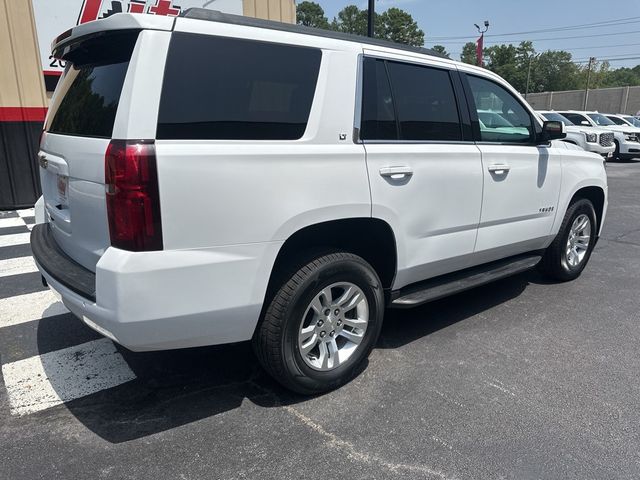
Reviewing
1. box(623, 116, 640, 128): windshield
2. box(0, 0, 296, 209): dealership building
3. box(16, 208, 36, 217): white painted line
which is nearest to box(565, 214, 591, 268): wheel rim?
box(0, 0, 296, 209): dealership building

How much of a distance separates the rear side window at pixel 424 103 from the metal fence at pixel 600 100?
1976 inches

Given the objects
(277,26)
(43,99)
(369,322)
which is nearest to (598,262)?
(369,322)

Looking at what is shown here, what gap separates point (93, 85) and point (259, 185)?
1092 millimetres

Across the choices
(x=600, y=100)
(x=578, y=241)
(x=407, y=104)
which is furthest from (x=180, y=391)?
(x=600, y=100)

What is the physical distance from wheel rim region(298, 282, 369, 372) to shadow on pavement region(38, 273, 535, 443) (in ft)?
1.00

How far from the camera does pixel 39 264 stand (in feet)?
10.0

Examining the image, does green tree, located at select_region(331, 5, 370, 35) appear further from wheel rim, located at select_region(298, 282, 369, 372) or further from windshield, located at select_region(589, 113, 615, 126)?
wheel rim, located at select_region(298, 282, 369, 372)

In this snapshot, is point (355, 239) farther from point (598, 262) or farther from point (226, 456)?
point (598, 262)

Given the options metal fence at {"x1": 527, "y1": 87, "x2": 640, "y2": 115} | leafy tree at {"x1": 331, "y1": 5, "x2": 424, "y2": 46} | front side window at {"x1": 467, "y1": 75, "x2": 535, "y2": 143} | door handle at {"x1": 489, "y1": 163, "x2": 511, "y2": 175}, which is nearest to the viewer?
door handle at {"x1": 489, "y1": 163, "x2": 511, "y2": 175}

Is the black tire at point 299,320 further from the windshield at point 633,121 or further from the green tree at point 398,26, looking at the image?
the green tree at point 398,26

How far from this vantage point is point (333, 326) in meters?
3.06

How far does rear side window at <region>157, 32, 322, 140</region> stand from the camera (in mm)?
2348

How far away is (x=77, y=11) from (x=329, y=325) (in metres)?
8.22

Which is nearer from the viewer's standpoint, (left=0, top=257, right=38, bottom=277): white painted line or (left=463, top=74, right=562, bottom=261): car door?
(left=463, top=74, right=562, bottom=261): car door
